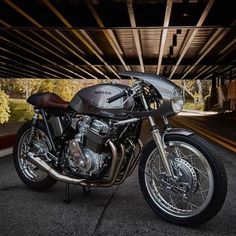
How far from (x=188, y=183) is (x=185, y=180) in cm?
4

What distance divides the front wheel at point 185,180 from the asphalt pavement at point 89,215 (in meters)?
0.13

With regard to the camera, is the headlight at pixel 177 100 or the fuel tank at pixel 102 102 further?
the fuel tank at pixel 102 102

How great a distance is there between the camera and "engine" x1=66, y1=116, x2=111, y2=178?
144 inches

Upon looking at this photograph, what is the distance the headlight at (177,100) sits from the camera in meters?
3.33

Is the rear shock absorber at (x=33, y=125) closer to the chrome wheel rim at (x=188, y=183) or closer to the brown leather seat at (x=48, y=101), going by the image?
the brown leather seat at (x=48, y=101)

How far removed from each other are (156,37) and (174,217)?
1724cm

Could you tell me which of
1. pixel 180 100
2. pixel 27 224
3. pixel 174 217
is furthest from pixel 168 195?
pixel 27 224

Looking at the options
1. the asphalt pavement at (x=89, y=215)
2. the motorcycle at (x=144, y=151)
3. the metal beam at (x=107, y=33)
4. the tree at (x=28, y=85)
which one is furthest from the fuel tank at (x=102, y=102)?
the tree at (x=28, y=85)

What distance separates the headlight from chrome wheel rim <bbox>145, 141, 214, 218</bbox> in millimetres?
302

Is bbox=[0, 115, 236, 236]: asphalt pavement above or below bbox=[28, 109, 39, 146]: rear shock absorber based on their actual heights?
below

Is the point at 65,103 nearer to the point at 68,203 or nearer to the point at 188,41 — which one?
the point at 68,203

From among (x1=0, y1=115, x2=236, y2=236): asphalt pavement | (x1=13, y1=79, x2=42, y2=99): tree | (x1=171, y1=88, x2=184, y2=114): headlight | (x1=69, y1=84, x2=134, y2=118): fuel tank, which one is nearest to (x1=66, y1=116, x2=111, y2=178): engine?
(x1=69, y1=84, x2=134, y2=118): fuel tank

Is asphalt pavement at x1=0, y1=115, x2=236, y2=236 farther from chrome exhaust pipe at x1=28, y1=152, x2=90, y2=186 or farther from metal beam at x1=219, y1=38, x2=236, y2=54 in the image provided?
metal beam at x1=219, y1=38, x2=236, y2=54

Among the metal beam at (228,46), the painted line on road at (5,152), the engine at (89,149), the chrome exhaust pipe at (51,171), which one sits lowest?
the painted line on road at (5,152)
